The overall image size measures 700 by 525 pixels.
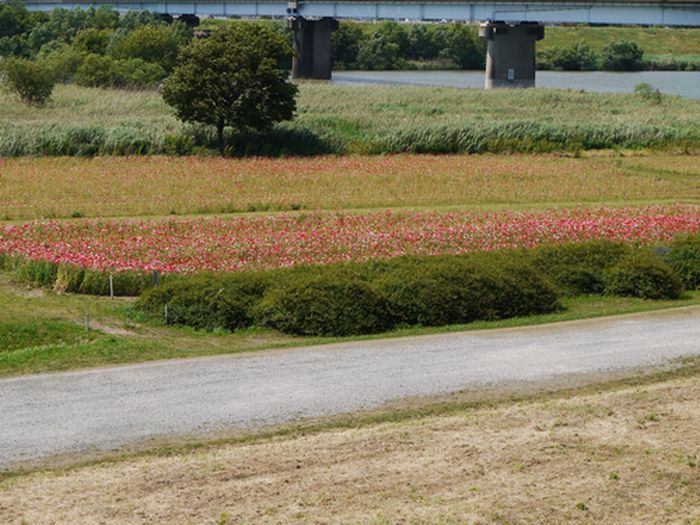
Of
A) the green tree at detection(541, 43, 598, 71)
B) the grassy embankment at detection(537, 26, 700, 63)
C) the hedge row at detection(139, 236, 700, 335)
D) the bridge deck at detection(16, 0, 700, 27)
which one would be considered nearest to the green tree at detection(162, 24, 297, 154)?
the hedge row at detection(139, 236, 700, 335)

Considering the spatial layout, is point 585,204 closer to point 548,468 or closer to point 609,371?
point 609,371

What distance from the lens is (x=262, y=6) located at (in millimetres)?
112875

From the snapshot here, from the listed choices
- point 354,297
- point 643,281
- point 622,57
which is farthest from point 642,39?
point 354,297

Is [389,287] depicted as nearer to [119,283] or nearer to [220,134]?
[119,283]

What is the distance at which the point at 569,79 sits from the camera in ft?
401

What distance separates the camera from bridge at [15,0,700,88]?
87.1 meters

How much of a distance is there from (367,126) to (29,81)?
20.4 meters

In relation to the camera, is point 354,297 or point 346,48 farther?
point 346,48

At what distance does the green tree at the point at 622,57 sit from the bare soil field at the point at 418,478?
119m

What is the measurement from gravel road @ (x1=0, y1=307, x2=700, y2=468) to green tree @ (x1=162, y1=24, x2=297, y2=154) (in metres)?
35.6

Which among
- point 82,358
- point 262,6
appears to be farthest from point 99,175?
point 262,6

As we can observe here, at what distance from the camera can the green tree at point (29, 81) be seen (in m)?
71.0

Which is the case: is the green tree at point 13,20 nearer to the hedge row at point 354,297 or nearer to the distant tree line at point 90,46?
the distant tree line at point 90,46

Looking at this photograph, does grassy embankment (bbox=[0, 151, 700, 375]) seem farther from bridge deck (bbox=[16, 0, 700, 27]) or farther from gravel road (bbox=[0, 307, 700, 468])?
bridge deck (bbox=[16, 0, 700, 27])
